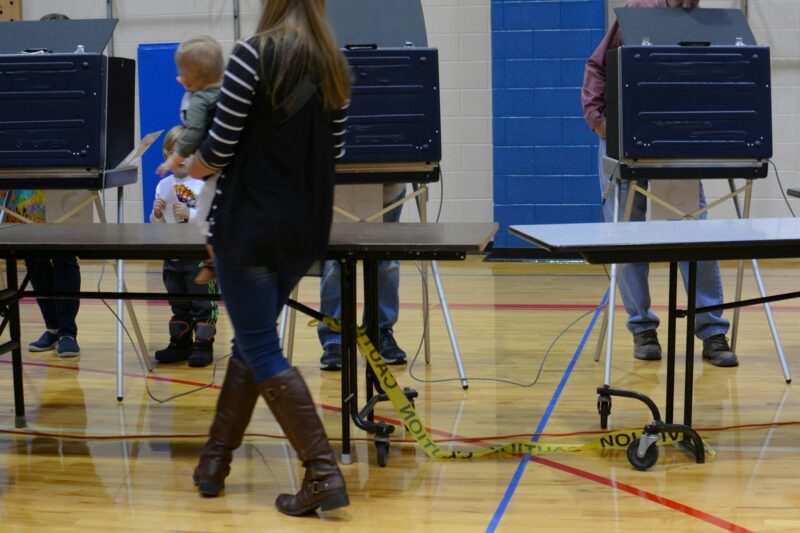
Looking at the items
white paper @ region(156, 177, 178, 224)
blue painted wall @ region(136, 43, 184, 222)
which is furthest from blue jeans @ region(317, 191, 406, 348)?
blue painted wall @ region(136, 43, 184, 222)

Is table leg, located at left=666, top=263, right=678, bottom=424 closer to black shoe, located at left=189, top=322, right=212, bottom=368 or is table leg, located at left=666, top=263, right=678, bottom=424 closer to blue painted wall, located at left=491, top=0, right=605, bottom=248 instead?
black shoe, located at left=189, top=322, right=212, bottom=368

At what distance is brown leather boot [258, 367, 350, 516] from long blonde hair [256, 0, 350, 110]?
0.61 m

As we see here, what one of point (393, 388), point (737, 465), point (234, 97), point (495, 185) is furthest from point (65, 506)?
point (495, 185)

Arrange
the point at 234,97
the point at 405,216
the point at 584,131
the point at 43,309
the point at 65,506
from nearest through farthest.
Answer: the point at 234,97 < the point at 65,506 < the point at 43,309 < the point at 584,131 < the point at 405,216

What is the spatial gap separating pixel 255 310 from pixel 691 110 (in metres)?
1.80

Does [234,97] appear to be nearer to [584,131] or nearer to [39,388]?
[39,388]

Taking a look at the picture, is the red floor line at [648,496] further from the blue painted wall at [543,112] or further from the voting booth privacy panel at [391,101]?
the blue painted wall at [543,112]

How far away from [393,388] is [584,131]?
3.86 m

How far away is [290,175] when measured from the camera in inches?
88.9

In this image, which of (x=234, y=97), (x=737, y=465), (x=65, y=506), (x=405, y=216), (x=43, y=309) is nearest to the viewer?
(x=234, y=97)

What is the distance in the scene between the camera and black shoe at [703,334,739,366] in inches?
149

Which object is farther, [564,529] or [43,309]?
[43,309]

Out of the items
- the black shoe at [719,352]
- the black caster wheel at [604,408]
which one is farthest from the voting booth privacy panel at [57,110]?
the black shoe at [719,352]

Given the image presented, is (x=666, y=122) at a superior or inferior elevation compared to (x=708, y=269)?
superior
